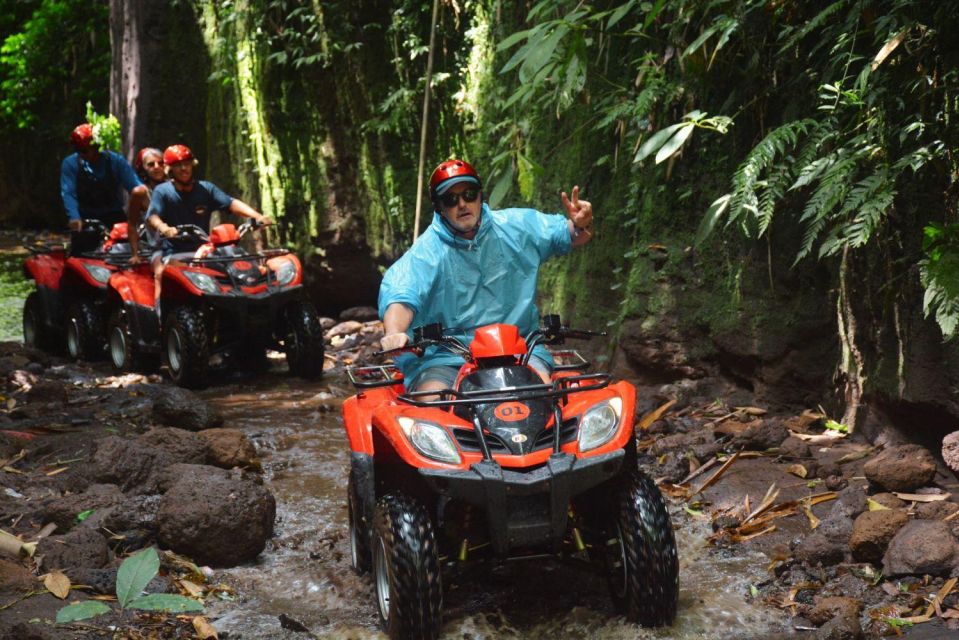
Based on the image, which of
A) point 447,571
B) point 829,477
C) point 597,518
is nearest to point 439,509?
point 447,571

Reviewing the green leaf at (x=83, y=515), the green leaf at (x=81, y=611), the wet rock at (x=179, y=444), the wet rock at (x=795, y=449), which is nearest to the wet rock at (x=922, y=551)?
the wet rock at (x=795, y=449)

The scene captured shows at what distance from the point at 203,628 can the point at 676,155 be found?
3716mm

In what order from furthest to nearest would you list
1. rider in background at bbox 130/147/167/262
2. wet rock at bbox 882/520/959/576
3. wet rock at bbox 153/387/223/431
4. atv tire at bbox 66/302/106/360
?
atv tire at bbox 66/302/106/360 → rider in background at bbox 130/147/167/262 → wet rock at bbox 153/387/223/431 → wet rock at bbox 882/520/959/576

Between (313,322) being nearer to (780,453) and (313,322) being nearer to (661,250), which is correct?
(661,250)

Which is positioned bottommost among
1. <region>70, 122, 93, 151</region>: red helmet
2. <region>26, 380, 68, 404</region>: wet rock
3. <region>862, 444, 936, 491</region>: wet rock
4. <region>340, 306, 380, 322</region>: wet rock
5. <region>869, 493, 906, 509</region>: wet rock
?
<region>340, 306, 380, 322</region>: wet rock

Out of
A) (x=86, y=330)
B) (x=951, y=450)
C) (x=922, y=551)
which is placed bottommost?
(x=86, y=330)

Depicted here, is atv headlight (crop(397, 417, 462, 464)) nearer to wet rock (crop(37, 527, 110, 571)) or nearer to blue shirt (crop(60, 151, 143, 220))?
wet rock (crop(37, 527, 110, 571))

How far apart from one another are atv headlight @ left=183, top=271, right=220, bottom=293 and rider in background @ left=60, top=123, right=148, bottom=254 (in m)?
1.53

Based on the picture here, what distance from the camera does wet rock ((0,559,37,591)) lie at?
12.1ft

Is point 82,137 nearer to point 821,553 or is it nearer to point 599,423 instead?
point 599,423

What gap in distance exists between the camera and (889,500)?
4219mm

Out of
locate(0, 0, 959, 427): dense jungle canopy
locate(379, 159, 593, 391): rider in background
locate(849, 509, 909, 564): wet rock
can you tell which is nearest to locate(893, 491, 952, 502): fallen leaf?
locate(849, 509, 909, 564): wet rock

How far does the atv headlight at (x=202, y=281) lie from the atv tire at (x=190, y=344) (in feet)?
0.97

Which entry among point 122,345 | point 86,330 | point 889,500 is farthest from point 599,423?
point 86,330
